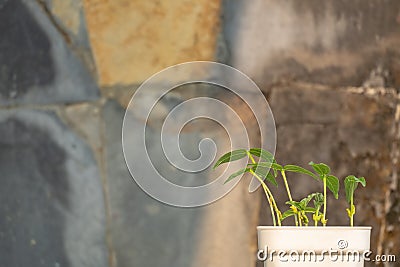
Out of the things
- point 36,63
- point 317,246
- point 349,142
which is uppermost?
point 36,63

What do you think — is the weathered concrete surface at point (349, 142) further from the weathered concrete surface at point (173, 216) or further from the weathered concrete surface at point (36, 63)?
the weathered concrete surface at point (36, 63)

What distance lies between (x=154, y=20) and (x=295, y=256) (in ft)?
1.71

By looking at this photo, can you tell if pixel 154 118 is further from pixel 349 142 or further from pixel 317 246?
pixel 317 246

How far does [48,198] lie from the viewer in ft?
3.33

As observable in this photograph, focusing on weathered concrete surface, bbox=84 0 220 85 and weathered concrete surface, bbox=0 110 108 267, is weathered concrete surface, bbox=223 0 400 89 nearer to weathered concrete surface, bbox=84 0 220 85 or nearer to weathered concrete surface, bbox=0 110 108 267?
weathered concrete surface, bbox=84 0 220 85

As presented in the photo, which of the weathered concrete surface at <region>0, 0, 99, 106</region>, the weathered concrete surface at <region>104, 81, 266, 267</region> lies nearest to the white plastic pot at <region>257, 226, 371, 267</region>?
the weathered concrete surface at <region>104, 81, 266, 267</region>

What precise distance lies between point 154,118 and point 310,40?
11.0 inches

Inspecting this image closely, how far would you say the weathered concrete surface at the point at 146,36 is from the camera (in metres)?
1.01

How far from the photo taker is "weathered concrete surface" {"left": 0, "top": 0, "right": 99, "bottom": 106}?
1.03 m

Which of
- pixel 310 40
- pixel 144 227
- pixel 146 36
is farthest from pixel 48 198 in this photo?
pixel 310 40

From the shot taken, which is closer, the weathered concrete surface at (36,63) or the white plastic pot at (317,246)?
the white plastic pot at (317,246)

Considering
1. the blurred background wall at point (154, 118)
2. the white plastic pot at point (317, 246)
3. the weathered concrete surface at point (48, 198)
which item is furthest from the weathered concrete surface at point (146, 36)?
the white plastic pot at point (317, 246)

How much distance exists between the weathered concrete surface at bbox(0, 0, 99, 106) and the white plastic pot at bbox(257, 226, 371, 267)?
0.49 m

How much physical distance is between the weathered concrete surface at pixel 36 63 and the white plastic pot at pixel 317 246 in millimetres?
493
